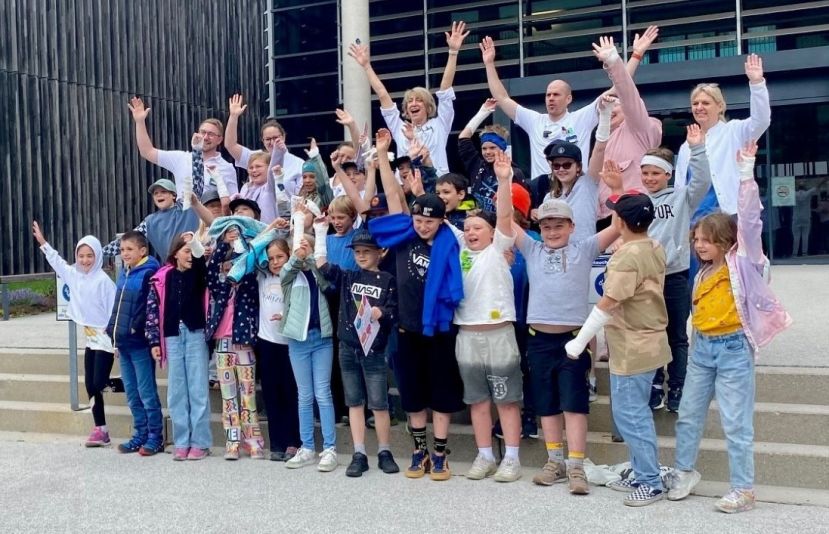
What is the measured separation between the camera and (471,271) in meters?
5.40

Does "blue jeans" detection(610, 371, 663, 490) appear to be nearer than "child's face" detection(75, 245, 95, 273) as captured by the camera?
Yes

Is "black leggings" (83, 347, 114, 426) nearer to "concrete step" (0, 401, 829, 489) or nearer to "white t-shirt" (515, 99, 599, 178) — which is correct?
"concrete step" (0, 401, 829, 489)

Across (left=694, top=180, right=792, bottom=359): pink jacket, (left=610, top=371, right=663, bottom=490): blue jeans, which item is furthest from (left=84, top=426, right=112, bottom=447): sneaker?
(left=694, top=180, right=792, bottom=359): pink jacket

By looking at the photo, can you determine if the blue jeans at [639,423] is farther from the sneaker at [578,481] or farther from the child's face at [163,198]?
the child's face at [163,198]

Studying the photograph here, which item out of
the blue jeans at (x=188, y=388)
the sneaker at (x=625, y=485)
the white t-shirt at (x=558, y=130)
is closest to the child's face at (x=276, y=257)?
the blue jeans at (x=188, y=388)

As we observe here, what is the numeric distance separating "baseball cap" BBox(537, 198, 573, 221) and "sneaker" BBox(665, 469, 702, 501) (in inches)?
66.8

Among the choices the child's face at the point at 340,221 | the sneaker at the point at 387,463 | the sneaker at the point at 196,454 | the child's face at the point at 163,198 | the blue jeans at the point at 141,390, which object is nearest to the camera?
the sneaker at the point at 387,463

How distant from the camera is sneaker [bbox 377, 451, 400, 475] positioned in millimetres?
5594

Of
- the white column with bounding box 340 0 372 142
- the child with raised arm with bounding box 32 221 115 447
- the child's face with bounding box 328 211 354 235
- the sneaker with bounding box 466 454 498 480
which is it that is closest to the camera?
the sneaker with bounding box 466 454 498 480

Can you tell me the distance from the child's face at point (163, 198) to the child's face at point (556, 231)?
11.5ft

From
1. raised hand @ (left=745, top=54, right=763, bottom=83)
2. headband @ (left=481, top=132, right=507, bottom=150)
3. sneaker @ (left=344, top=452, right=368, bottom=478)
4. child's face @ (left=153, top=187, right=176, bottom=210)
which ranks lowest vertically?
sneaker @ (left=344, top=452, right=368, bottom=478)

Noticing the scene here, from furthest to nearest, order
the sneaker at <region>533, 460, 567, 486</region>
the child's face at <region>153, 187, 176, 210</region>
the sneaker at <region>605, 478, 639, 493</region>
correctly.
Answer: the child's face at <region>153, 187, 176, 210</region>, the sneaker at <region>533, 460, 567, 486</region>, the sneaker at <region>605, 478, 639, 493</region>

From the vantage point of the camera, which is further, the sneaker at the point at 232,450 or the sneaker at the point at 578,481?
the sneaker at the point at 232,450

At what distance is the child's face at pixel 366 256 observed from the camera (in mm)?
5656
